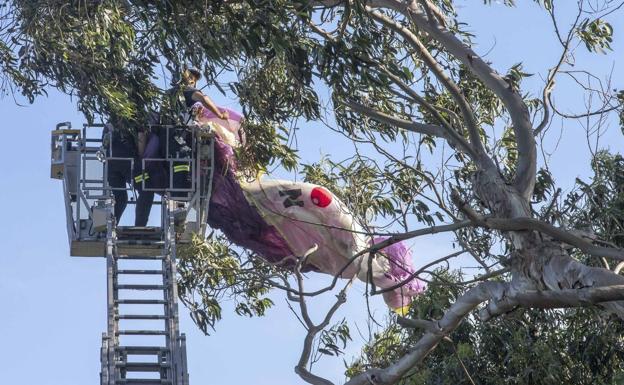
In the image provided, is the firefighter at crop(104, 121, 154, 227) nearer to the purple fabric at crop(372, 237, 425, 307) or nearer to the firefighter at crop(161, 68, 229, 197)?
the firefighter at crop(161, 68, 229, 197)

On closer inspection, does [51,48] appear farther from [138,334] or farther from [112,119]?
[138,334]

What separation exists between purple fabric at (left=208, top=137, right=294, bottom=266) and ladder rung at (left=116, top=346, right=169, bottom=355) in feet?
11.4

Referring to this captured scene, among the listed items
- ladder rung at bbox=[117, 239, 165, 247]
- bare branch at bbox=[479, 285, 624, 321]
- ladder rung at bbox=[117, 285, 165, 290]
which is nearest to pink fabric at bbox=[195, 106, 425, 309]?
ladder rung at bbox=[117, 239, 165, 247]

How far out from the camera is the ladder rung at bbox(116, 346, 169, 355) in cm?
1512

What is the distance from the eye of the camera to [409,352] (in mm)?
13086

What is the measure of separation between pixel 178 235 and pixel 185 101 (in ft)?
4.60

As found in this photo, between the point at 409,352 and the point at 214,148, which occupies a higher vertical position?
the point at 214,148

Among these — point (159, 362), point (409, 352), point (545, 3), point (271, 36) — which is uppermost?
point (545, 3)

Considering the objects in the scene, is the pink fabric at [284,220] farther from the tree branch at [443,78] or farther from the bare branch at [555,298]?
the bare branch at [555,298]

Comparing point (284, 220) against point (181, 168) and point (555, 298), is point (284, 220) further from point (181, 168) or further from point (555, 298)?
point (555, 298)

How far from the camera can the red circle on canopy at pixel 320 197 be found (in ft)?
60.6


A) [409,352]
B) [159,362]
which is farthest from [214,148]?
[409,352]

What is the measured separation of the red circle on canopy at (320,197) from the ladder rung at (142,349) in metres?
3.75

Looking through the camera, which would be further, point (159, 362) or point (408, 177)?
point (408, 177)
